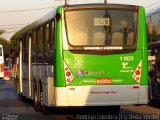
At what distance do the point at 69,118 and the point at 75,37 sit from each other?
9.16ft

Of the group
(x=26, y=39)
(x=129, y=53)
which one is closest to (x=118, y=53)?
(x=129, y=53)

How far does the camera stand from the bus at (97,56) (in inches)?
565

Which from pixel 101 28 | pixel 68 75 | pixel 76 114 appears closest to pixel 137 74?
pixel 101 28

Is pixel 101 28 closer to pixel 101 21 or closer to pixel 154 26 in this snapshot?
pixel 101 21

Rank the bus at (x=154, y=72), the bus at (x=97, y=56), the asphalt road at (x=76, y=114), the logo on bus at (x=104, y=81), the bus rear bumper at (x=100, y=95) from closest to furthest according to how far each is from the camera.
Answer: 1. the bus rear bumper at (x=100, y=95)
2. the bus at (x=97, y=56)
3. the logo on bus at (x=104, y=81)
4. the asphalt road at (x=76, y=114)
5. the bus at (x=154, y=72)

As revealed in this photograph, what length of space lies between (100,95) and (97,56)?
40.4 inches

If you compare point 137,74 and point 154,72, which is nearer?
point 137,74

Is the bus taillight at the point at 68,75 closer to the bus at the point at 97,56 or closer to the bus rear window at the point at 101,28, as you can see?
the bus at the point at 97,56

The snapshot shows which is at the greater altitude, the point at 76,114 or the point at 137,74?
the point at 137,74

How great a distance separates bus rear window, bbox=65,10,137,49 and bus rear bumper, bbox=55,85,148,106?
1122 mm

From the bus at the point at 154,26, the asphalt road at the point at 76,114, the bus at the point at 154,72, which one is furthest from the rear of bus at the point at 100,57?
the bus at the point at 154,26

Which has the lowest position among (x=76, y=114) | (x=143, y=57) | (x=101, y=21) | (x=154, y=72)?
(x=76, y=114)

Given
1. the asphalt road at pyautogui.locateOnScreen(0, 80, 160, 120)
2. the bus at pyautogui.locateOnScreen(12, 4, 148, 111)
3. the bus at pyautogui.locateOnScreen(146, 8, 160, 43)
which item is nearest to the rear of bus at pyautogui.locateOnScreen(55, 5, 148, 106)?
the bus at pyautogui.locateOnScreen(12, 4, 148, 111)

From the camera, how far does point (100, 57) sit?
14586mm
